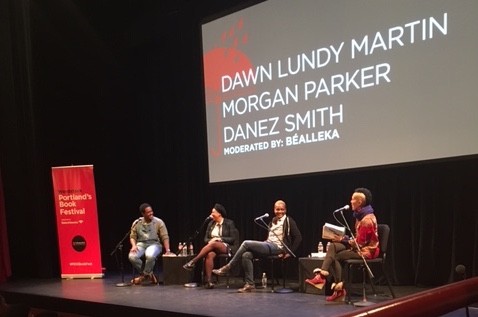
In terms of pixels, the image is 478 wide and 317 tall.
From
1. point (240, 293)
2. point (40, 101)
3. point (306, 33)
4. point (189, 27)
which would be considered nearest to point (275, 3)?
point (306, 33)

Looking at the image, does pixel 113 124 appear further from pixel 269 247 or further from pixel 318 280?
pixel 318 280

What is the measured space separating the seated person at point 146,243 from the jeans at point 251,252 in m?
1.06

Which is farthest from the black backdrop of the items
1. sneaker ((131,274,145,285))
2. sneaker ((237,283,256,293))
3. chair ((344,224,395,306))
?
chair ((344,224,395,306))

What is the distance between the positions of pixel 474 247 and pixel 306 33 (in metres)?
2.40

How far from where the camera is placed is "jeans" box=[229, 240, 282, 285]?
4859mm

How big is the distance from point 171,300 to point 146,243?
1340mm

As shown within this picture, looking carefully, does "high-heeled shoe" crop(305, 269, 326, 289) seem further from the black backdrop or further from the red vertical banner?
the red vertical banner

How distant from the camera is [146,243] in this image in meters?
5.77

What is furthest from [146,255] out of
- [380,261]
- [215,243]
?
[380,261]

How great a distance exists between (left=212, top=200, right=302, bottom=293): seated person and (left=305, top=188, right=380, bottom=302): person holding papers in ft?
2.21

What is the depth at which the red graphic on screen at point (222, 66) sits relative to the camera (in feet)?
18.7

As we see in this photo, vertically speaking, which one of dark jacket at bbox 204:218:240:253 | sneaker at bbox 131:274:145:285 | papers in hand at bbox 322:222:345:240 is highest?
papers in hand at bbox 322:222:345:240

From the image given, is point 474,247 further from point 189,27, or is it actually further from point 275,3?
point 189,27

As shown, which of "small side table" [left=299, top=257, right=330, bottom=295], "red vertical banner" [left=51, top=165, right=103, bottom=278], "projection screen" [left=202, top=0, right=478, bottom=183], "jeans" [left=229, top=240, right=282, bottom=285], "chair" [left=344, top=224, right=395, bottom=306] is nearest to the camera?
"chair" [left=344, top=224, right=395, bottom=306]
